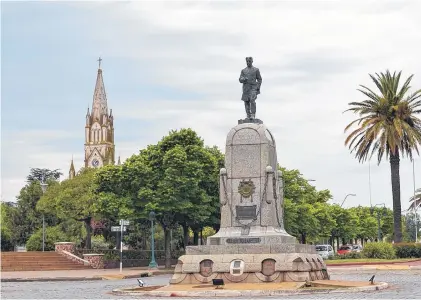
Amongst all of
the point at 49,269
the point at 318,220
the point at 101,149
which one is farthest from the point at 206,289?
the point at 101,149

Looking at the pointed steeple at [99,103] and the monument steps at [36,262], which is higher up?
the pointed steeple at [99,103]

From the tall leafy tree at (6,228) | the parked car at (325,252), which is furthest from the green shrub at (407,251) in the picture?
the tall leafy tree at (6,228)

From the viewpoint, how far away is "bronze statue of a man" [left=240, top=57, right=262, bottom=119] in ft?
94.0

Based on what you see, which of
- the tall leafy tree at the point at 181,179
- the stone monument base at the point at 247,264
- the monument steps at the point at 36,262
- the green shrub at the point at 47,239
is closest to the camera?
the stone monument base at the point at 247,264

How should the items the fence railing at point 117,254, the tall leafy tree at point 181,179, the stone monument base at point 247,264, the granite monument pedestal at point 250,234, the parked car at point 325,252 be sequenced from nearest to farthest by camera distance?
1. the stone monument base at point 247,264
2. the granite monument pedestal at point 250,234
3. the tall leafy tree at point 181,179
4. the fence railing at point 117,254
5. the parked car at point 325,252

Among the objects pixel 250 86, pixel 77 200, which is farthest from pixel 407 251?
pixel 77 200

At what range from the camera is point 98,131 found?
186m

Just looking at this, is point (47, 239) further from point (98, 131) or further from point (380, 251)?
point (98, 131)

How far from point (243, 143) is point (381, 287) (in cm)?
740

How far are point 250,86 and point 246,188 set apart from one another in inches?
163

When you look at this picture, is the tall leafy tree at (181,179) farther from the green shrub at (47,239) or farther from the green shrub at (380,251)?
the green shrub at (47,239)

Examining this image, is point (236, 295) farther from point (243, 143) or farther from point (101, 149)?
point (101, 149)

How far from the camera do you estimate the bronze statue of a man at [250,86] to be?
28.7 meters

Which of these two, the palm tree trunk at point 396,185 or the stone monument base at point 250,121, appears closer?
the stone monument base at point 250,121
